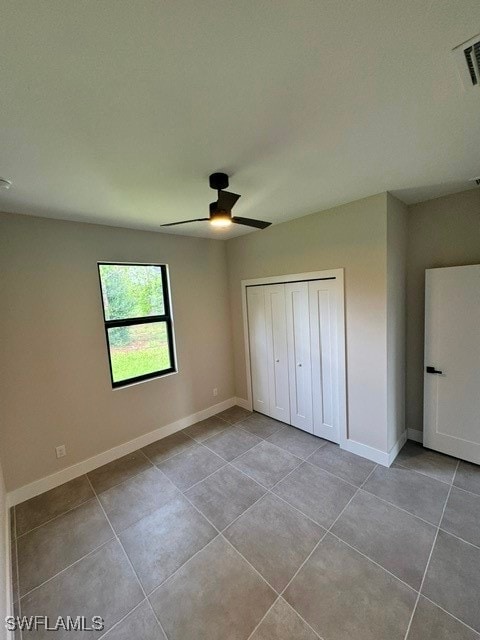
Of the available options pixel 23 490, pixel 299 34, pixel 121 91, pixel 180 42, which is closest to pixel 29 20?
pixel 121 91

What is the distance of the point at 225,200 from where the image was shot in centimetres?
177

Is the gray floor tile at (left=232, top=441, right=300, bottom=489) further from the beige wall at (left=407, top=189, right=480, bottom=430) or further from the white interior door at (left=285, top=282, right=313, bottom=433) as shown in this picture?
the beige wall at (left=407, top=189, right=480, bottom=430)

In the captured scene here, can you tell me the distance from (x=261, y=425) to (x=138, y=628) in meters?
2.25

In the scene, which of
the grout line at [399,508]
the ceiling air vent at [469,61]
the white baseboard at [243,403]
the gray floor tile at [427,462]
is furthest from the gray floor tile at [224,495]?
the ceiling air vent at [469,61]

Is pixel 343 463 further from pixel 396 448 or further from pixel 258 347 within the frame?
pixel 258 347

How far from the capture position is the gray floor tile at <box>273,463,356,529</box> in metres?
2.03

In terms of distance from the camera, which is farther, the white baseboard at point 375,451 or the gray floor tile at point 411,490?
the white baseboard at point 375,451

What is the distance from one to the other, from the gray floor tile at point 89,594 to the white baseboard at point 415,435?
2882mm

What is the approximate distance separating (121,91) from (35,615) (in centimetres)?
275

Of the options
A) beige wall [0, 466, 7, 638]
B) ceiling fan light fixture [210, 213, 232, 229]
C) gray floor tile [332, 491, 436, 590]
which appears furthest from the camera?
ceiling fan light fixture [210, 213, 232, 229]

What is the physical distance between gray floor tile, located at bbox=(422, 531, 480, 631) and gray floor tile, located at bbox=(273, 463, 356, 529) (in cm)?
61

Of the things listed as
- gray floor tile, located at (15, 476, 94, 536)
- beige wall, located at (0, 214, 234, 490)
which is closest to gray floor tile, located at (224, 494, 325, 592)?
gray floor tile, located at (15, 476, 94, 536)

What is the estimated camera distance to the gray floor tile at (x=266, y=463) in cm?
246

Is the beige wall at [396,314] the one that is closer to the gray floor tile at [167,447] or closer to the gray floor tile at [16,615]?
the gray floor tile at [167,447]
